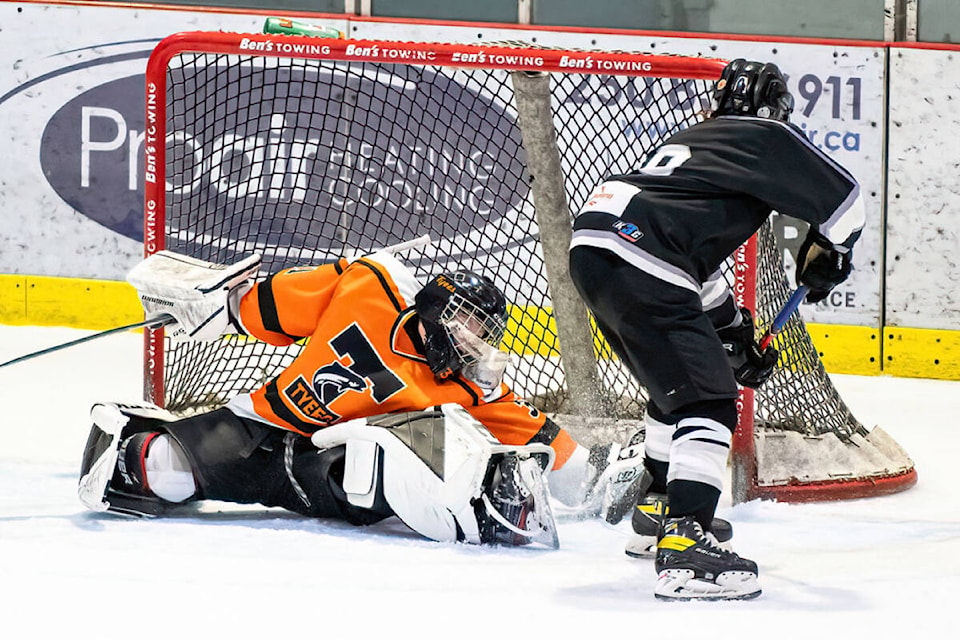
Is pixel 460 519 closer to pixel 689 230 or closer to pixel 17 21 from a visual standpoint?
pixel 689 230

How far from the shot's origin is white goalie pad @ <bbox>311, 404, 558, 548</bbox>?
2.85 m

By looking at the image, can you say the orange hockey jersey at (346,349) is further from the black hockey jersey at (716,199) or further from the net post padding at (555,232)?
the net post padding at (555,232)

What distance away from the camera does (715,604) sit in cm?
246

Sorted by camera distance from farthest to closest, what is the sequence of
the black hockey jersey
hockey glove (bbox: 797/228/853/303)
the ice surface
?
1. hockey glove (bbox: 797/228/853/303)
2. the black hockey jersey
3. the ice surface

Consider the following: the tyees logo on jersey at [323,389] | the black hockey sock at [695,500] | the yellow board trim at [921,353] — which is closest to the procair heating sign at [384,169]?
the tyees logo on jersey at [323,389]

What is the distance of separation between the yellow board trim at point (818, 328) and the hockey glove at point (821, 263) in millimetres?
1921

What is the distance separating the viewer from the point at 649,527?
2.93 m

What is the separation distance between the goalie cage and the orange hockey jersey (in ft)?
2.15

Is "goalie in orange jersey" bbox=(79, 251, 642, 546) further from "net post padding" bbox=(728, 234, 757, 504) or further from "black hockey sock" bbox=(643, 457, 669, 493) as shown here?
"net post padding" bbox=(728, 234, 757, 504)

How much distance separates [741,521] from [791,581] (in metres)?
0.60

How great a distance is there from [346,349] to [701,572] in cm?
97

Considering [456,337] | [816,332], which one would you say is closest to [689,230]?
[456,337]

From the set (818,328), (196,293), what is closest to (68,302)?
(196,293)

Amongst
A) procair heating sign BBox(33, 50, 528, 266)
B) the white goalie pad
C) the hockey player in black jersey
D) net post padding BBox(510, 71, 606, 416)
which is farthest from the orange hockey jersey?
procair heating sign BBox(33, 50, 528, 266)
